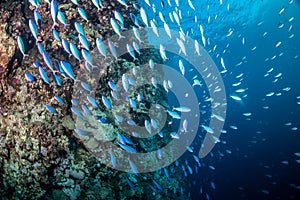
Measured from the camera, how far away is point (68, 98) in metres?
4.67

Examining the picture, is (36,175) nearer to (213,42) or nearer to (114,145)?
(114,145)

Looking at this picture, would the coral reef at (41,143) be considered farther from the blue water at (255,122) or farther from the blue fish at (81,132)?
the blue water at (255,122)

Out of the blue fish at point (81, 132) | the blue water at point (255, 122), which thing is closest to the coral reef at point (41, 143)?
the blue fish at point (81, 132)

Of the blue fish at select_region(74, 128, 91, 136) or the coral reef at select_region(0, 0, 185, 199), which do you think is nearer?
the blue fish at select_region(74, 128, 91, 136)

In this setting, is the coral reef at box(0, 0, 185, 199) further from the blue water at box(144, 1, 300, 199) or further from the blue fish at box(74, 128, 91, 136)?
the blue water at box(144, 1, 300, 199)

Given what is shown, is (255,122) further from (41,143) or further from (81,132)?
(41,143)

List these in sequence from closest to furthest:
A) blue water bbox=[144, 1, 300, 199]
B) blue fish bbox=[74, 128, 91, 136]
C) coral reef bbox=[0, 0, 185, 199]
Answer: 1. blue fish bbox=[74, 128, 91, 136]
2. coral reef bbox=[0, 0, 185, 199]
3. blue water bbox=[144, 1, 300, 199]

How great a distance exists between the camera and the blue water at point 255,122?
49.5 feet

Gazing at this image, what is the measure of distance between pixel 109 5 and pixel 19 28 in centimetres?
231

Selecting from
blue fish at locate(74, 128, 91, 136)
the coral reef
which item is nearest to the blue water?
the coral reef

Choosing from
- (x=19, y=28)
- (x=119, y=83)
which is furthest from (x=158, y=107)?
(x=19, y=28)

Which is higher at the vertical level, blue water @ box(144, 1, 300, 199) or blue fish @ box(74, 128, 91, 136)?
blue water @ box(144, 1, 300, 199)

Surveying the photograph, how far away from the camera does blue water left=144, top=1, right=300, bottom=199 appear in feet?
49.5

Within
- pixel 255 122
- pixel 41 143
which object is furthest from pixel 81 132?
pixel 255 122
